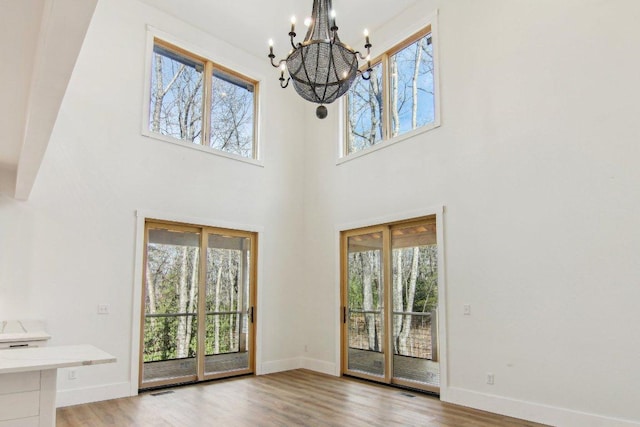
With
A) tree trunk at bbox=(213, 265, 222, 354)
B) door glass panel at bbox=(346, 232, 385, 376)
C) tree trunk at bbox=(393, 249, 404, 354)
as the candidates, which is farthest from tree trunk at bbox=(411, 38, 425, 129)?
tree trunk at bbox=(213, 265, 222, 354)

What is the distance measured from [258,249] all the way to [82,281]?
8.14ft

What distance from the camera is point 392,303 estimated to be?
5836 millimetres

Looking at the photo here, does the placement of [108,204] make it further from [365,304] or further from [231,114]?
[365,304]

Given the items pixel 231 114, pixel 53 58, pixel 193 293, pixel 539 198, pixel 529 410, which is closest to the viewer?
pixel 53 58

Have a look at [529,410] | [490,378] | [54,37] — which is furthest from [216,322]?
[54,37]

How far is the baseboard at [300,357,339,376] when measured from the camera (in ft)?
21.1

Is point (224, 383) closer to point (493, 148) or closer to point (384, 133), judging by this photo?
point (384, 133)

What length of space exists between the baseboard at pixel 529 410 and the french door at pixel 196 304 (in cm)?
305

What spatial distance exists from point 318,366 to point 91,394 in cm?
312

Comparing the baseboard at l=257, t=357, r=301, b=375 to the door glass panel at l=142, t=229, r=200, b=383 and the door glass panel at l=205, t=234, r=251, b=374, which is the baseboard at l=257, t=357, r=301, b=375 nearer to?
the door glass panel at l=205, t=234, r=251, b=374

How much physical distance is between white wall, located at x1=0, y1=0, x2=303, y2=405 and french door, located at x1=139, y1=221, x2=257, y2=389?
24cm

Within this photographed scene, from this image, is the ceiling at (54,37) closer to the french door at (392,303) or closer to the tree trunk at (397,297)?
the french door at (392,303)

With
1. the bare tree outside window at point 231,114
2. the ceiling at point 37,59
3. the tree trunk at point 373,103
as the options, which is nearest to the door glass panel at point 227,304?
the bare tree outside window at point 231,114

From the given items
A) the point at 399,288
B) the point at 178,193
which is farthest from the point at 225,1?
the point at 399,288
